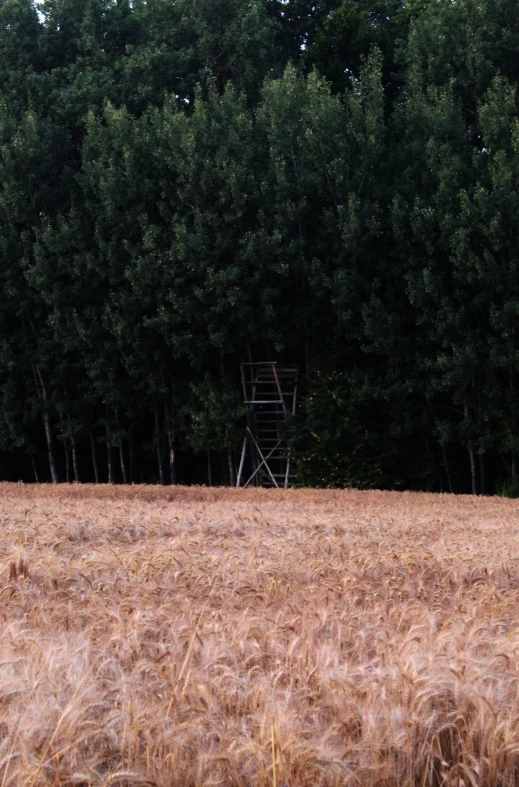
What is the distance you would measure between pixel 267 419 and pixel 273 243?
4812mm

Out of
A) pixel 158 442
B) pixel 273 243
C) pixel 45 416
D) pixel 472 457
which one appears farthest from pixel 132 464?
pixel 472 457

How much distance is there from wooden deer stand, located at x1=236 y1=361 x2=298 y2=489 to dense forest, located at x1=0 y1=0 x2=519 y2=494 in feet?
1.58

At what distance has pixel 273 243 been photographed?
2145cm

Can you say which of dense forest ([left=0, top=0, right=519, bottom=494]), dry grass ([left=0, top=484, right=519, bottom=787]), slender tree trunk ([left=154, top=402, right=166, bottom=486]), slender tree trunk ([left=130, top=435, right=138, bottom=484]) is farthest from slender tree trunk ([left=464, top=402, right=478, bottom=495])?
dry grass ([left=0, top=484, right=519, bottom=787])

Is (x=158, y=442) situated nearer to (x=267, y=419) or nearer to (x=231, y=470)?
(x=231, y=470)

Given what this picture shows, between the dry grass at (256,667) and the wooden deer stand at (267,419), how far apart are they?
1707 centimetres

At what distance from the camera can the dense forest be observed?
67.6 ft

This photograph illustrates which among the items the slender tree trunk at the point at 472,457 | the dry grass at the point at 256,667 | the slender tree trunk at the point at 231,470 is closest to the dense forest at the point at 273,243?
the slender tree trunk at the point at 472,457

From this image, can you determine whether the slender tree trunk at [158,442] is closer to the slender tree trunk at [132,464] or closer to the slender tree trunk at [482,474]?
the slender tree trunk at [132,464]

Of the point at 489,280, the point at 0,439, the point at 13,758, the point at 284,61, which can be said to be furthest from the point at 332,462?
the point at 13,758

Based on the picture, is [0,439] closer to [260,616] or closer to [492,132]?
[492,132]

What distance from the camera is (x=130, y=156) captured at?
2341cm

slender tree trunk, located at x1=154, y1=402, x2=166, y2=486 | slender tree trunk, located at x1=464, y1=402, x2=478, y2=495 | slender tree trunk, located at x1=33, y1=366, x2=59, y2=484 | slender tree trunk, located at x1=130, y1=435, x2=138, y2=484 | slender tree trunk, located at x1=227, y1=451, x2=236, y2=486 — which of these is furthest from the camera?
slender tree trunk, located at x1=130, y1=435, x2=138, y2=484

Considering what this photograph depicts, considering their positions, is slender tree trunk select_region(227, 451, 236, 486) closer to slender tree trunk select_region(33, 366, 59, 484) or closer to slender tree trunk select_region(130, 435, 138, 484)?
slender tree trunk select_region(130, 435, 138, 484)
